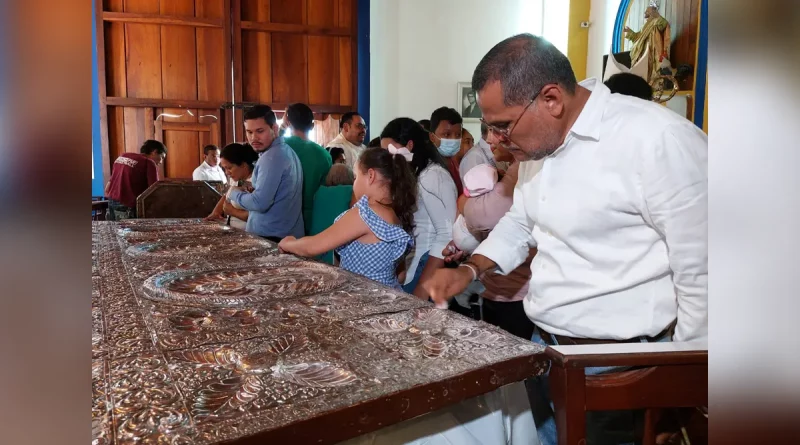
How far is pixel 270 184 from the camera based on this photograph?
3312 millimetres

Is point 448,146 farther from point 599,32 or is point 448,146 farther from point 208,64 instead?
point 208,64

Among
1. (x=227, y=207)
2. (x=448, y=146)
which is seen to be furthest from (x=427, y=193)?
(x=227, y=207)

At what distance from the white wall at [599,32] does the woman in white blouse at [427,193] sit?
509 cm

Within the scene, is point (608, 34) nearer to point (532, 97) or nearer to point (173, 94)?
point (173, 94)

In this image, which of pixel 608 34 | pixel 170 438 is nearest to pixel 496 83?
pixel 170 438

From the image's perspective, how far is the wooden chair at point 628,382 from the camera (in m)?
1.02

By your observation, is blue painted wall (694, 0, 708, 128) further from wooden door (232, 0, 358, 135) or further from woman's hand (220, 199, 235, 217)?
wooden door (232, 0, 358, 135)

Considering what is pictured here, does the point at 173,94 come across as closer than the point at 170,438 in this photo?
No

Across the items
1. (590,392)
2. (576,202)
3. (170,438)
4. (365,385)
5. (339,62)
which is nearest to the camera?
(170,438)

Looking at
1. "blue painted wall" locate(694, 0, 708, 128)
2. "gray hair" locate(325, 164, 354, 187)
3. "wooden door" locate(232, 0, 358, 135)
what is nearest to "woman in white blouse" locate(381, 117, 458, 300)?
"gray hair" locate(325, 164, 354, 187)

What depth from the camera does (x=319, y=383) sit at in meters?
0.91

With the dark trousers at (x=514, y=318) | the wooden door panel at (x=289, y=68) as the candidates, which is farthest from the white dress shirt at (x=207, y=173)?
the dark trousers at (x=514, y=318)
